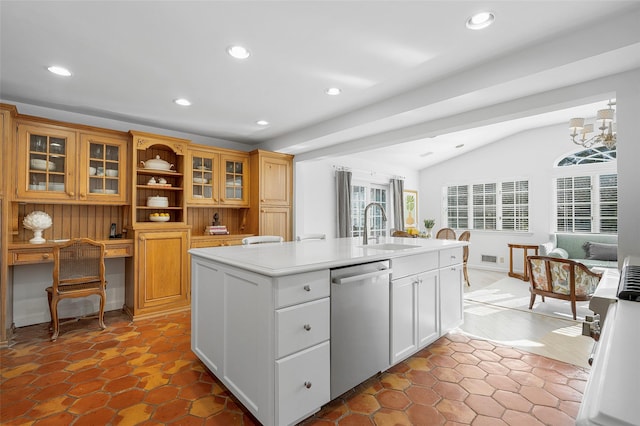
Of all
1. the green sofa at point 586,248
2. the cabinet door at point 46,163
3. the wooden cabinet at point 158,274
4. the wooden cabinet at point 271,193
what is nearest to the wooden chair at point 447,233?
the green sofa at point 586,248

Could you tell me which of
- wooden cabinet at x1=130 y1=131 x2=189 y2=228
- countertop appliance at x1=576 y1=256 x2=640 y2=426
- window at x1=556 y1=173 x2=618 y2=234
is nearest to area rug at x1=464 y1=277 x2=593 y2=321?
window at x1=556 y1=173 x2=618 y2=234

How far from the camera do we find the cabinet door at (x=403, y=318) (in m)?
2.24

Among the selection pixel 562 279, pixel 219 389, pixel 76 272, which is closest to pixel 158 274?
pixel 76 272

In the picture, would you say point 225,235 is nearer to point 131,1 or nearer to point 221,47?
point 221,47

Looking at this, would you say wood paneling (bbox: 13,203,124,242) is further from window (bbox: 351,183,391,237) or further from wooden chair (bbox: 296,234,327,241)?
window (bbox: 351,183,391,237)

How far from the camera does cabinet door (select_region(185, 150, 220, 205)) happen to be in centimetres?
426

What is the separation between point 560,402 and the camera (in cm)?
195

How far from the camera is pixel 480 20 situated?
1960 millimetres

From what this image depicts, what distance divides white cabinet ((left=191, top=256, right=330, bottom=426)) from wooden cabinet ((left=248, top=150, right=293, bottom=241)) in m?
2.74

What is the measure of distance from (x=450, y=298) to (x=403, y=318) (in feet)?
2.66

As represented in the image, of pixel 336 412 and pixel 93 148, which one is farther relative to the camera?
pixel 93 148

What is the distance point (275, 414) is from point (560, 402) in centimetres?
185

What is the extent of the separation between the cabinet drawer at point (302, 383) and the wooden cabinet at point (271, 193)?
3.11 m

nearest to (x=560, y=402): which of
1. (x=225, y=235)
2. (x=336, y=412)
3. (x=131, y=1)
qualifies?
(x=336, y=412)
